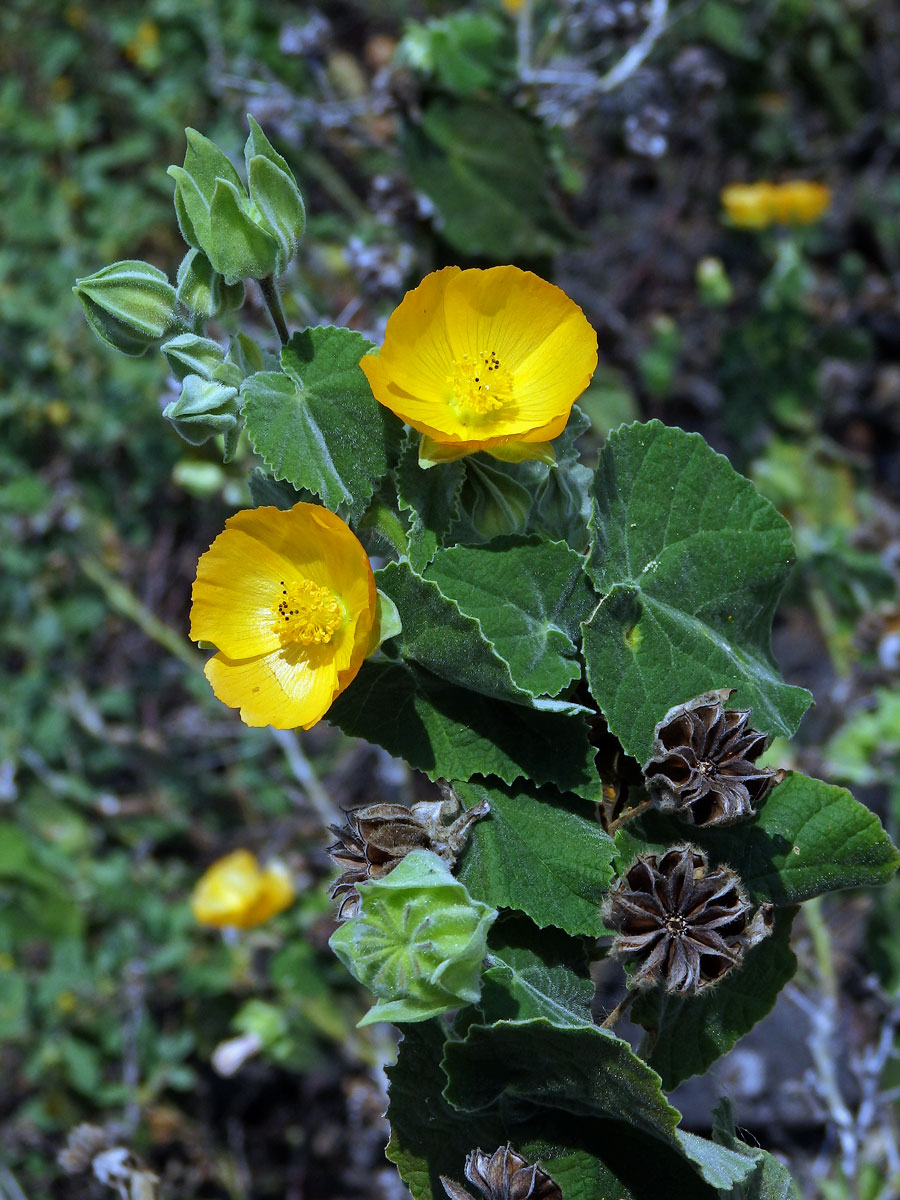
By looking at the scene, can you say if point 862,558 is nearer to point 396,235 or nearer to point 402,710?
point 396,235

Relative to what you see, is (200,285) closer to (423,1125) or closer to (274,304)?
(274,304)

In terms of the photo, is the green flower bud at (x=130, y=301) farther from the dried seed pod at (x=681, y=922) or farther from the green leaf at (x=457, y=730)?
the dried seed pod at (x=681, y=922)

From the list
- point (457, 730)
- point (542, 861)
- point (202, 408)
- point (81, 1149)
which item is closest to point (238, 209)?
point (202, 408)

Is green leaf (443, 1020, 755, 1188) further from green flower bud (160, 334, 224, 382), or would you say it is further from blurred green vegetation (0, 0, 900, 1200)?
blurred green vegetation (0, 0, 900, 1200)

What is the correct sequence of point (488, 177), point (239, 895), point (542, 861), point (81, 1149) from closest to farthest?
point (542, 861)
point (81, 1149)
point (239, 895)
point (488, 177)

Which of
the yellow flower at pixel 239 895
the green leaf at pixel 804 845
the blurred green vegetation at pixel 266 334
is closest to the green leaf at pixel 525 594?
the green leaf at pixel 804 845

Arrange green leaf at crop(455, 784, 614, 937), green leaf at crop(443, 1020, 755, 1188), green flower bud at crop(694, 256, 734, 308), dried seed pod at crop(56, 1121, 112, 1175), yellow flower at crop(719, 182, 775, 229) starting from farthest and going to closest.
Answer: yellow flower at crop(719, 182, 775, 229) < green flower bud at crop(694, 256, 734, 308) < dried seed pod at crop(56, 1121, 112, 1175) < green leaf at crop(455, 784, 614, 937) < green leaf at crop(443, 1020, 755, 1188)

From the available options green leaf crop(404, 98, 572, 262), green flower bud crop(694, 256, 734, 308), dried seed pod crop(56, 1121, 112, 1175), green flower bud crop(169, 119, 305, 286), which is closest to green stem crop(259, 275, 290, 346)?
green flower bud crop(169, 119, 305, 286)
